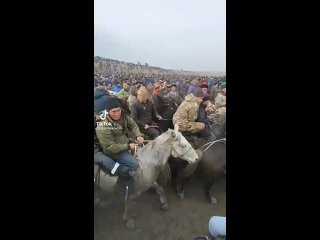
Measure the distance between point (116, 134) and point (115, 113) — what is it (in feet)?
0.49

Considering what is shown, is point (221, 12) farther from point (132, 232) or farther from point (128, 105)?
point (132, 232)

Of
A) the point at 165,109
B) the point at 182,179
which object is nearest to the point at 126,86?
the point at 165,109

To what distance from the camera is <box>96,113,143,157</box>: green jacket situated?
8.27 ft

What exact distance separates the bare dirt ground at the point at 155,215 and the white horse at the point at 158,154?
A: 0.09 metres

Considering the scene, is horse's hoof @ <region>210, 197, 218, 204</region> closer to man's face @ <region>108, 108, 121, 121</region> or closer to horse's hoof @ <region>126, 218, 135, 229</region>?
horse's hoof @ <region>126, 218, 135, 229</region>

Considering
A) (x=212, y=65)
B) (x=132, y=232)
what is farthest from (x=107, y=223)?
(x=212, y=65)

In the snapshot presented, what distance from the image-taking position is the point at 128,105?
254 cm

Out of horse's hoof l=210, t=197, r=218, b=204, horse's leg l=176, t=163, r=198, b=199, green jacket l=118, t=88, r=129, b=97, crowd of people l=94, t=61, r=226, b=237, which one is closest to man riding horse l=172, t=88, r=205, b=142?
crowd of people l=94, t=61, r=226, b=237

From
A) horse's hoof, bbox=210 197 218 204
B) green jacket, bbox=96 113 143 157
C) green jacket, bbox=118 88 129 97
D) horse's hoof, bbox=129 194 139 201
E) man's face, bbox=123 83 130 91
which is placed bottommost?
horse's hoof, bbox=210 197 218 204

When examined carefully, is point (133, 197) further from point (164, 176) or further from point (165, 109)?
point (165, 109)

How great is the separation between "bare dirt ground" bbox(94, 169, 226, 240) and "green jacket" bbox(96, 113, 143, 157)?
0.71 ft

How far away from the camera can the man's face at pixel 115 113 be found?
253cm

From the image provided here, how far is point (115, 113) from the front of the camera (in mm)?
2531

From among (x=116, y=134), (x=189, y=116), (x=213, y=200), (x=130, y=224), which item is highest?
(x=189, y=116)
